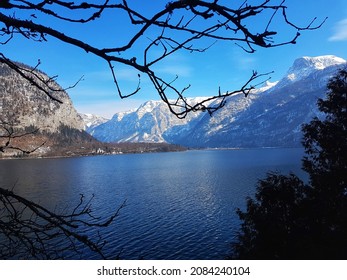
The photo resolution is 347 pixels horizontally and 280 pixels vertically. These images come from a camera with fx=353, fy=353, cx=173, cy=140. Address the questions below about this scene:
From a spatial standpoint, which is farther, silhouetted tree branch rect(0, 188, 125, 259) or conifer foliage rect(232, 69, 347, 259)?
conifer foliage rect(232, 69, 347, 259)

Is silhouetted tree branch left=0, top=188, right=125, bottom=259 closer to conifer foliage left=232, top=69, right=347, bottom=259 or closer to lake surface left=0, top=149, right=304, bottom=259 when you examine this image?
lake surface left=0, top=149, right=304, bottom=259

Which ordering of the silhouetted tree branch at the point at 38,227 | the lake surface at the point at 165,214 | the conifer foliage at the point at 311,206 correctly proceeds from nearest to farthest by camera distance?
the silhouetted tree branch at the point at 38,227 < the conifer foliage at the point at 311,206 < the lake surface at the point at 165,214

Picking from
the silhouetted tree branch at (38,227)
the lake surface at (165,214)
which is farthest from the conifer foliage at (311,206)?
the silhouetted tree branch at (38,227)

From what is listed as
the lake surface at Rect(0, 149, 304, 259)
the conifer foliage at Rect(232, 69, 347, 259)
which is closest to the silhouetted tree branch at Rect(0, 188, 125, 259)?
the lake surface at Rect(0, 149, 304, 259)

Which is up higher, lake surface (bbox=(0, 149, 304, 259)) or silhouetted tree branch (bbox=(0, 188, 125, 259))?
silhouetted tree branch (bbox=(0, 188, 125, 259))

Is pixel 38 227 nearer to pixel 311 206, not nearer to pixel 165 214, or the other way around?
pixel 311 206

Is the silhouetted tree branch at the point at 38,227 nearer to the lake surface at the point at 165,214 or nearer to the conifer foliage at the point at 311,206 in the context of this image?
the lake surface at the point at 165,214

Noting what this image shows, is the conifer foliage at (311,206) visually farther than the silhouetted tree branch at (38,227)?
Yes

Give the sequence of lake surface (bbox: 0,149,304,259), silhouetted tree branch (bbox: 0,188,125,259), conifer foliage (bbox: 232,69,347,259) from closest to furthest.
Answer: silhouetted tree branch (bbox: 0,188,125,259) < conifer foliage (bbox: 232,69,347,259) < lake surface (bbox: 0,149,304,259)

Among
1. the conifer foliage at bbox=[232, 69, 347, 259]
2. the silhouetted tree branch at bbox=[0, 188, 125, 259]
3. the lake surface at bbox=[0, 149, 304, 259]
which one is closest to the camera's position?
the silhouetted tree branch at bbox=[0, 188, 125, 259]

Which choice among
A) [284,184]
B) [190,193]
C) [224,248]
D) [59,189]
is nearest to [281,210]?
[284,184]

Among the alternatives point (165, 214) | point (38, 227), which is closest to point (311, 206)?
point (38, 227)
